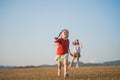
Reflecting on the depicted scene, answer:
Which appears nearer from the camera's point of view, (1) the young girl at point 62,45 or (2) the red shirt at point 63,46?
(1) the young girl at point 62,45

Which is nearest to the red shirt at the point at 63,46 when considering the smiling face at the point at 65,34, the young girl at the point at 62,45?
the young girl at the point at 62,45

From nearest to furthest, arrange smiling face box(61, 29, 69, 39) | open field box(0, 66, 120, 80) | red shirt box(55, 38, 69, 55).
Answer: open field box(0, 66, 120, 80) → smiling face box(61, 29, 69, 39) → red shirt box(55, 38, 69, 55)

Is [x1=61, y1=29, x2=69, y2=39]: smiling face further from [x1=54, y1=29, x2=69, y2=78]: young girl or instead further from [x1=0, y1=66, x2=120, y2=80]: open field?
[x1=0, y1=66, x2=120, y2=80]: open field

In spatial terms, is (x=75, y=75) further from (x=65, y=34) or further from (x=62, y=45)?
(x=65, y=34)

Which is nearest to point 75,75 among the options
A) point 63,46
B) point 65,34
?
point 63,46

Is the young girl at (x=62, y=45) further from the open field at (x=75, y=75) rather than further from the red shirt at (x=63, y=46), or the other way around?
the open field at (x=75, y=75)

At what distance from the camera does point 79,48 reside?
20.5 meters

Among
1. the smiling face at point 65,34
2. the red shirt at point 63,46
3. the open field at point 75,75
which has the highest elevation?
the smiling face at point 65,34

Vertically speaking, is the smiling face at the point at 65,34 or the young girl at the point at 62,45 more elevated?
the smiling face at the point at 65,34

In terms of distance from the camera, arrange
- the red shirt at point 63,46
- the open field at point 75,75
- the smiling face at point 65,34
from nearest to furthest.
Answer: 1. the open field at point 75,75
2. the smiling face at point 65,34
3. the red shirt at point 63,46

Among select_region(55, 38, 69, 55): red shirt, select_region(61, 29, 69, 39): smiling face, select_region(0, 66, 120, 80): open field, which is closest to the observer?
select_region(0, 66, 120, 80): open field

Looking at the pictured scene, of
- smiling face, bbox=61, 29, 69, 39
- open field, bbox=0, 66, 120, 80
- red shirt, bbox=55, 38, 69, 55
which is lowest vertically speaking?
open field, bbox=0, 66, 120, 80

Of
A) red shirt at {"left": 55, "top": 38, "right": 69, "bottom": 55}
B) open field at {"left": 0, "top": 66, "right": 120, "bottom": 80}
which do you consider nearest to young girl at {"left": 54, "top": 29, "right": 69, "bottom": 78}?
red shirt at {"left": 55, "top": 38, "right": 69, "bottom": 55}

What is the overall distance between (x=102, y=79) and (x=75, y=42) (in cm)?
1276
